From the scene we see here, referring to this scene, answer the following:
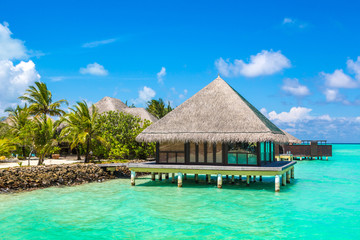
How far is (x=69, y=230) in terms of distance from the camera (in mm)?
10117

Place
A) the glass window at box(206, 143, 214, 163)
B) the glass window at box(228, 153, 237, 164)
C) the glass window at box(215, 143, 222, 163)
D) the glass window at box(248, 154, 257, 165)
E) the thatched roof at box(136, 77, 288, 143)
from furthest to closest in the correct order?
1. the glass window at box(206, 143, 214, 163)
2. the glass window at box(215, 143, 222, 163)
3. the glass window at box(228, 153, 237, 164)
4. the glass window at box(248, 154, 257, 165)
5. the thatched roof at box(136, 77, 288, 143)

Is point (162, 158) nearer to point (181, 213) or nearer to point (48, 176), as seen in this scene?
point (48, 176)

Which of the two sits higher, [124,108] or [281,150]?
[124,108]

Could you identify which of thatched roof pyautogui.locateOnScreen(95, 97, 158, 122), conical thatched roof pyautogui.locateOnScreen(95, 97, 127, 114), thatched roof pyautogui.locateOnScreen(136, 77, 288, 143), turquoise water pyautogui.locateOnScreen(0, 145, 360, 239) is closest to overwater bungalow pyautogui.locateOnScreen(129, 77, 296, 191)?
thatched roof pyautogui.locateOnScreen(136, 77, 288, 143)

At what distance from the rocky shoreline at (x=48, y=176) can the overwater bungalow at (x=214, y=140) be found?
3386 millimetres

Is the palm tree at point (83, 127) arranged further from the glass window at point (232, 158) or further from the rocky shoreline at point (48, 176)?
the glass window at point (232, 158)

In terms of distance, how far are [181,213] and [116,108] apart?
21.5m

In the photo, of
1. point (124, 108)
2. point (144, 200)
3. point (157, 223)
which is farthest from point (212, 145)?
point (124, 108)

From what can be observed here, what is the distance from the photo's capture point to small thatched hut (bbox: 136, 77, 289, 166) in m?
16.1

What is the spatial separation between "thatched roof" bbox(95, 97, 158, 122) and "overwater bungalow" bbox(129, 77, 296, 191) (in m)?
12.9

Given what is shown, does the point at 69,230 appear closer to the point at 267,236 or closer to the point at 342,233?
the point at 267,236

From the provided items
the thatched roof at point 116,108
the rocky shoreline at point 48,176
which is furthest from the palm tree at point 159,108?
the rocky shoreline at point 48,176

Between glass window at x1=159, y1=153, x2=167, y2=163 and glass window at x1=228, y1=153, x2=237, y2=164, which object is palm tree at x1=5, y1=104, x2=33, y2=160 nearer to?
glass window at x1=159, y1=153, x2=167, y2=163

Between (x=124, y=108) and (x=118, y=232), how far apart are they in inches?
947
